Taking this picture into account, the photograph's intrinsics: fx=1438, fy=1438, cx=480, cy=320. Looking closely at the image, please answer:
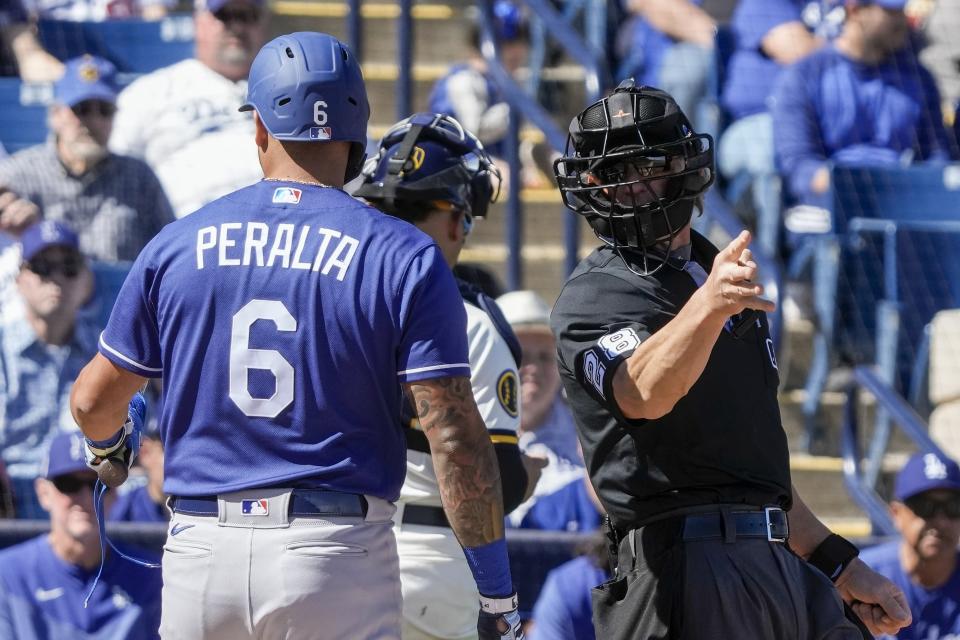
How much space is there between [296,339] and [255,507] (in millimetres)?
297

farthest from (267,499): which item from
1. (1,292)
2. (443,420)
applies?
(1,292)

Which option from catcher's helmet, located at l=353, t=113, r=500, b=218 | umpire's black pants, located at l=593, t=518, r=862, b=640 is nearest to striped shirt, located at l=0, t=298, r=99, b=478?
catcher's helmet, located at l=353, t=113, r=500, b=218

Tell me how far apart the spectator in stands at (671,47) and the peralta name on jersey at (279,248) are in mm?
4625

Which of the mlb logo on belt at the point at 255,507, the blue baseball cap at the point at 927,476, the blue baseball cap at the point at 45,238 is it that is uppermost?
the blue baseball cap at the point at 45,238

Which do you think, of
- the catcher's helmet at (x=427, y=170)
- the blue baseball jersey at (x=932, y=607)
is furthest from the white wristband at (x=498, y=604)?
the blue baseball jersey at (x=932, y=607)

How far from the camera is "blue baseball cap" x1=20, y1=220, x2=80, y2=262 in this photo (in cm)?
568

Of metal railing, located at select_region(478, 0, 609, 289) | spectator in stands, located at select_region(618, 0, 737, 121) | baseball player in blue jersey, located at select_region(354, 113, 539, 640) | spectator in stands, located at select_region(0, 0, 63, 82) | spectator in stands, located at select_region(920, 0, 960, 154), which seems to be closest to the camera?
baseball player in blue jersey, located at select_region(354, 113, 539, 640)

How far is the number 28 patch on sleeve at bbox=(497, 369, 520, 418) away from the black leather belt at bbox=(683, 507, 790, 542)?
80 cm

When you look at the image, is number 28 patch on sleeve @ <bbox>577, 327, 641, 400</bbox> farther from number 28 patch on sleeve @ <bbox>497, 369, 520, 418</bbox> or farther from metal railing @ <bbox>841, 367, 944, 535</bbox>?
metal railing @ <bbox>841, 367, 944, 535</bbox>

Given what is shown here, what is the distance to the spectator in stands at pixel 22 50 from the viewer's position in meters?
6.65

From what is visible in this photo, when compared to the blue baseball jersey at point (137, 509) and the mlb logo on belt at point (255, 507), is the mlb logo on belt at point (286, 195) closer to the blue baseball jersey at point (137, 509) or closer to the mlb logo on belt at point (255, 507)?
the mlb logo on belt at point (255, 507)

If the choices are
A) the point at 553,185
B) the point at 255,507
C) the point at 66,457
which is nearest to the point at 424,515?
the point at 255,507

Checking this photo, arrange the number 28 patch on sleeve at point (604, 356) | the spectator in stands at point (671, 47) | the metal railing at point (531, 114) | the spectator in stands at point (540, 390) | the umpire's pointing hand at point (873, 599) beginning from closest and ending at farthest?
1. the number 28 patch on sleeve at point (604, 356)
2. the umpire's pointing hand at point (873, 599)
3. the spectator in stands at point (540, 390)
4. the metal railing at point (531, 114)
5. the spectator in stands at point (671, 47)

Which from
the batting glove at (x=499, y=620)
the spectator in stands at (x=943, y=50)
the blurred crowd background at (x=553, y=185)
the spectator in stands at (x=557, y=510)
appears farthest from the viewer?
the spectator in stands at (x=943, y=50)
